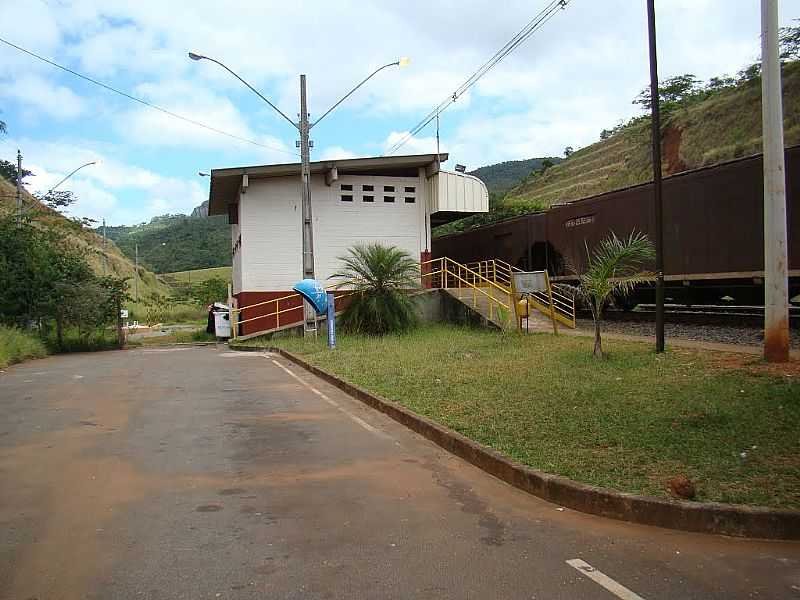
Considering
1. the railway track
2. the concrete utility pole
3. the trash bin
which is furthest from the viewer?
the trash bin

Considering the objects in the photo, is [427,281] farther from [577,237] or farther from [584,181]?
[584,181]

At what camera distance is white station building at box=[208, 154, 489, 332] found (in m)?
26.7

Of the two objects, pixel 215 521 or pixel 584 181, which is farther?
pixel 584 181

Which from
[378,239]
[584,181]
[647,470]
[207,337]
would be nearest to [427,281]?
[378,239]

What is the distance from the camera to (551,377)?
421 inches

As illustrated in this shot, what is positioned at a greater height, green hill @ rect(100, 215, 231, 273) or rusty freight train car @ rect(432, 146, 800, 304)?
green hill @ rect(100, 215, 231, 273)

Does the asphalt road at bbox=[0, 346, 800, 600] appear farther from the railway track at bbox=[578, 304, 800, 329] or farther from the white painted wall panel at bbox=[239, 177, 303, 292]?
the white painted wall panel at bbox=[239, 177, 303, 292]

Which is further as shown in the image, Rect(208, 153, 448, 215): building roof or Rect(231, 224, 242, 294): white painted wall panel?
Rect(231, 224, 242, 294): white painted wall panel

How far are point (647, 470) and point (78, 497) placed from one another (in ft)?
15.2

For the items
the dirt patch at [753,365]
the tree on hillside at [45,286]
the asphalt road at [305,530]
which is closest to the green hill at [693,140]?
the tree on hillside at [45,286]

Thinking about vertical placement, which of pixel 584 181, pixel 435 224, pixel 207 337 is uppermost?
pixel 584 181

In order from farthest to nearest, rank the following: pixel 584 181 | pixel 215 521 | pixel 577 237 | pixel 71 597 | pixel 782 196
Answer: pixel 584 181 → pixel 577 237 → pixel 782 196 → pixel 215 521 → pixel 71 597

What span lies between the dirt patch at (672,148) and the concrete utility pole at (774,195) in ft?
146

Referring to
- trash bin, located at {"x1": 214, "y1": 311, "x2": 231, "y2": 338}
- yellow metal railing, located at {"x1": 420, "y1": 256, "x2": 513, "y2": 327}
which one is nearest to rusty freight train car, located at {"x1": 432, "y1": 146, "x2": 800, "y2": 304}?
yellow metal railing, located at {"x1": 420, "y1": 256, "x2": 513, "y2": 327}
